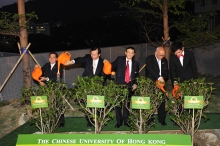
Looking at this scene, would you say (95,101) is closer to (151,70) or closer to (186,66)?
(151,70)

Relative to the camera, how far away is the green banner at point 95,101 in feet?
14.3

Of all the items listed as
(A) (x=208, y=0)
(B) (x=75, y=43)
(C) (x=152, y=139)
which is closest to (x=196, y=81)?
(C) (x=152, y=139)

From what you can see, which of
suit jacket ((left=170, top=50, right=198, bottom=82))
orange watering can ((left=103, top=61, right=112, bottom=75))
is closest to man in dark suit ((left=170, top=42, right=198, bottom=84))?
suit jacket ((left=170, top=50, right=198, bottom=82))

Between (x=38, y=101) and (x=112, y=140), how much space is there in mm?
1561

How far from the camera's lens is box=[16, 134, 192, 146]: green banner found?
351 cm

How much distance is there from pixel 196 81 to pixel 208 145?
3.87 ft

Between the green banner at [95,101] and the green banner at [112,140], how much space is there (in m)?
0.83

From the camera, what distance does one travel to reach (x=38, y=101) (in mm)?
4566

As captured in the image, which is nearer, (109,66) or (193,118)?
(193,118)

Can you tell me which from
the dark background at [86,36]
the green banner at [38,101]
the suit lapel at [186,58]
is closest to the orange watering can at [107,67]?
the suit lapel at [186,58]

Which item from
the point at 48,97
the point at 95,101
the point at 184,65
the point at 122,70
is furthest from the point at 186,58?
the point at 48,97

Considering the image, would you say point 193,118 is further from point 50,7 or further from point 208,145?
point 50,7

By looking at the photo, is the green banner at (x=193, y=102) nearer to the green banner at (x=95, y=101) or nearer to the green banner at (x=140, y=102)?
the green banner at (x=140, y=102)

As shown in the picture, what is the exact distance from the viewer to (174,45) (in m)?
5.59
